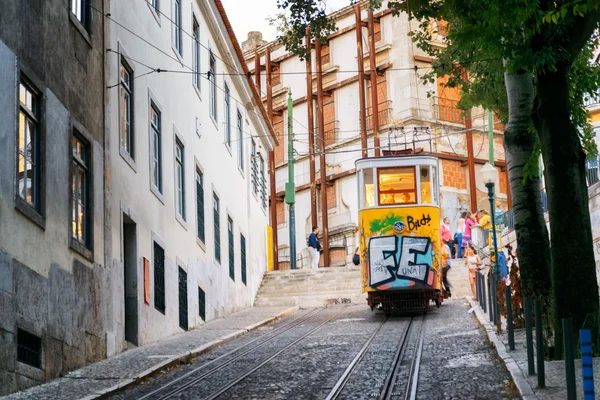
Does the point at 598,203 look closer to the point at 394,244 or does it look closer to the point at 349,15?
the point at 394,244

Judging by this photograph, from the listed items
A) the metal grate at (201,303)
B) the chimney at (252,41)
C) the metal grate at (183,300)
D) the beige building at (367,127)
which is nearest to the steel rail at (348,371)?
the metal grate at (183,300)

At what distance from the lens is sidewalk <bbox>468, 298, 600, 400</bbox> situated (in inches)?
409

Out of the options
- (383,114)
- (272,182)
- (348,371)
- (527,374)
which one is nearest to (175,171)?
(348,371)

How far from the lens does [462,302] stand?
25922 mm

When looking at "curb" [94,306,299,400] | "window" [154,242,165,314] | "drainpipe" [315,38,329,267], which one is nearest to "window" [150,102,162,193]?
"window" [154,242,165,314]

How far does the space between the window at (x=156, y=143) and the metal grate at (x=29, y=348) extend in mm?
7876

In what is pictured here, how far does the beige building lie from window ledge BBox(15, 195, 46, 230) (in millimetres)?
31624

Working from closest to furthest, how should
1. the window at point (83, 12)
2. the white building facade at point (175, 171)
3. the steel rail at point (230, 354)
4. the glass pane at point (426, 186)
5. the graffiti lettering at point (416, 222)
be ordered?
1. the steel rail at point (230, 354)
2. the window at point (83, 12)
3. the white building facade at point (175, 171)
4. the graffiti lettering at point (416, 222)
5. the glass pane at point (426, 186)

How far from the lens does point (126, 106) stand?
19109mm

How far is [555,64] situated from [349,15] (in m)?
37.8

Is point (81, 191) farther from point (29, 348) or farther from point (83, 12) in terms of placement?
point (29, 348)

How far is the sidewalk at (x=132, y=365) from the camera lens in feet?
40.1

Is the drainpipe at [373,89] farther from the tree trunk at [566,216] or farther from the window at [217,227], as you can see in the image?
the tree trunk at [566,216]

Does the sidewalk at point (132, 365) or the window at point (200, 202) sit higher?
the window at point (200, 202)
